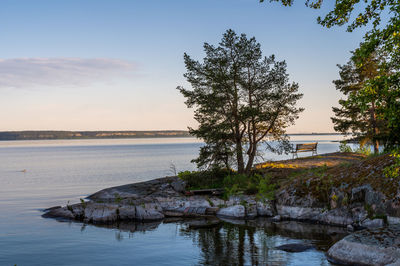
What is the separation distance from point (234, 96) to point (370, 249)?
1594cm

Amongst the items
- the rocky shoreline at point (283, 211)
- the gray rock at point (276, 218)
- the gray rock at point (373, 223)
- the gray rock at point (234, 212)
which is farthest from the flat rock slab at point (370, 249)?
the gray rock at point (234, 212)

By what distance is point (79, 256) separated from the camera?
43.5 ft

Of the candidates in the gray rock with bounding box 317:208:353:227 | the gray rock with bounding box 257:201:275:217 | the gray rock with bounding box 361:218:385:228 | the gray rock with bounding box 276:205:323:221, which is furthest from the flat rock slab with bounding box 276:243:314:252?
the gray rock with bounding box 257:201:275:217

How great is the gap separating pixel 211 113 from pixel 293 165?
7.42 m

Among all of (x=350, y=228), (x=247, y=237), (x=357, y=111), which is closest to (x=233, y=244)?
(x=247, y=237)

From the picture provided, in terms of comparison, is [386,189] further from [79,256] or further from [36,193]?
[36,193]

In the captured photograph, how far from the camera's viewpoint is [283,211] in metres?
18.9

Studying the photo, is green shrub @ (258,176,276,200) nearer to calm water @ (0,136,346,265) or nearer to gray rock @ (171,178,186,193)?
calm water @ (0,136,346,265)

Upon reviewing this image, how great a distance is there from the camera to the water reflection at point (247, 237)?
12102mm

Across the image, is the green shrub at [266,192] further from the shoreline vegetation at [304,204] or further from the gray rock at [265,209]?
the gray rock at [265,209]

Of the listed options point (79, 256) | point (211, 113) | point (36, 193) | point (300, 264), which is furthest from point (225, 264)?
point (36, 193)

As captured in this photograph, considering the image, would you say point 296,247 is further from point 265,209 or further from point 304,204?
point 265,209

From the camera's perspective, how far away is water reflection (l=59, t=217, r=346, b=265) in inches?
476

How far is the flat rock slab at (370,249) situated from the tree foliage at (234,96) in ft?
45.0
